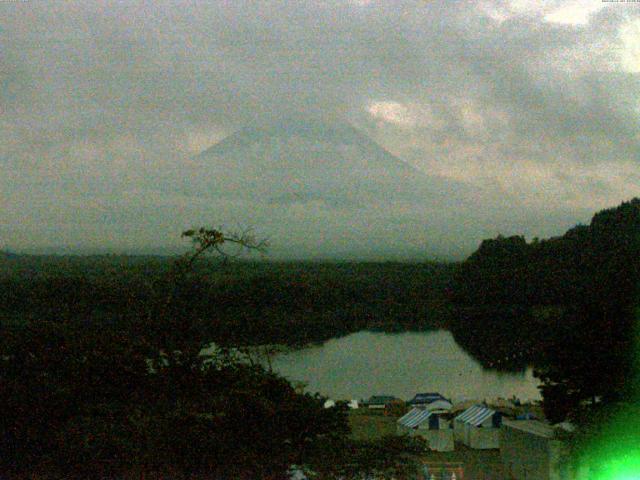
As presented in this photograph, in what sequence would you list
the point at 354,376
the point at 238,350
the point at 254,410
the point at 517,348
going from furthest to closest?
the point at 517,348 < the point at 354,376 < the point at 238,350 < the point at 254,410

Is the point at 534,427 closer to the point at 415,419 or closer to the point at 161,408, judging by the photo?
the point at 415,419

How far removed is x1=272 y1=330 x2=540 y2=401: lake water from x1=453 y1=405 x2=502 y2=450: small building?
15.9ft

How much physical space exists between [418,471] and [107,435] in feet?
4.82

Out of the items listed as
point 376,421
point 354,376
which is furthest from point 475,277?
point 376,421

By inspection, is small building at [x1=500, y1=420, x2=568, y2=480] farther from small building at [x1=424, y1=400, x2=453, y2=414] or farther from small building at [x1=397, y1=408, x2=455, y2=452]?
small building at [x1=424, y1=400, x2=453, y2=414]

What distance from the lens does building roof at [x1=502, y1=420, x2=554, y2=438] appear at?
624cm

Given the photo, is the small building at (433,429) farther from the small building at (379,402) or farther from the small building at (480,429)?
the small building at (379,402)

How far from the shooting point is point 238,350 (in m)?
3.89

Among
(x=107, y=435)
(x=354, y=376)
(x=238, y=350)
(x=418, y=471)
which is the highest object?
(x=238, y=350)

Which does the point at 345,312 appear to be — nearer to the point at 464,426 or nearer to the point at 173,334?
the point at 464,426

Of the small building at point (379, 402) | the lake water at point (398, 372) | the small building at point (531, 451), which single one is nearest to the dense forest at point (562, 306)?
the small building at point (531, 451)

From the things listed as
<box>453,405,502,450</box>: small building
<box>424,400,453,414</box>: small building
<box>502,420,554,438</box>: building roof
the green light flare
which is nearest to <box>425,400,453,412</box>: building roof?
<box>424,400,453,414</box>: small building

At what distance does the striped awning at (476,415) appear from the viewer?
980 cm

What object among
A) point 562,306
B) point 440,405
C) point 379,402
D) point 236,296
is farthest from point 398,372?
point 236,296
